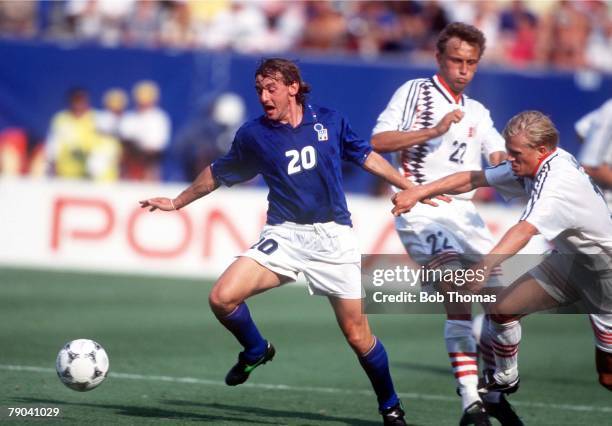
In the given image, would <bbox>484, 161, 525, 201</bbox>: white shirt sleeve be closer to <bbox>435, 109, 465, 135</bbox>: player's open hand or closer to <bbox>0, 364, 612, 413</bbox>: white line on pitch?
<bbox>435, 109, 465, 135</bbox>: player's open hand

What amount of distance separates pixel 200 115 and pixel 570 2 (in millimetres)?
6601

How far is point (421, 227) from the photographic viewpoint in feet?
29.9

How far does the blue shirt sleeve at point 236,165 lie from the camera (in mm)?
8463

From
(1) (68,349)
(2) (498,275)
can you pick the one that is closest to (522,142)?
(2) (498,275)

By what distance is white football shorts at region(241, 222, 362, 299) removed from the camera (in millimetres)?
8273

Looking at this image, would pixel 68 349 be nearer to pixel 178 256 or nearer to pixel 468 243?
pixel 468 243

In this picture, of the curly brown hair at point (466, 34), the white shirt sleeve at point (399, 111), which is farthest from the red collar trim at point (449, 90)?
the curly brown hair at point (466, 34)

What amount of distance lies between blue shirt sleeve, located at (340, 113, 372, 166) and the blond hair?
114 centimetres

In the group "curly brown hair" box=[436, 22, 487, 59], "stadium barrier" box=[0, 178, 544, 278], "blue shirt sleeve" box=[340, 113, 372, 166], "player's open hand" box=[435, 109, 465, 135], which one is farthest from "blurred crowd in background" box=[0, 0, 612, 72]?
"blue shirt sleeve" box=[340, 113, 372, 166]

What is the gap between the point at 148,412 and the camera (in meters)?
8.62

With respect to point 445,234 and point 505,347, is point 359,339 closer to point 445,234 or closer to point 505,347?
point 505,347

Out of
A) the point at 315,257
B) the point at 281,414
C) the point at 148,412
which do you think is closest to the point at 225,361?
the point at 281,414

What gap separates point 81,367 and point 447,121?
3.00 m

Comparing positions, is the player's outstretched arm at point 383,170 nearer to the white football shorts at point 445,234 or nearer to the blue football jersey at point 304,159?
the blue football jersey at point 304,159
